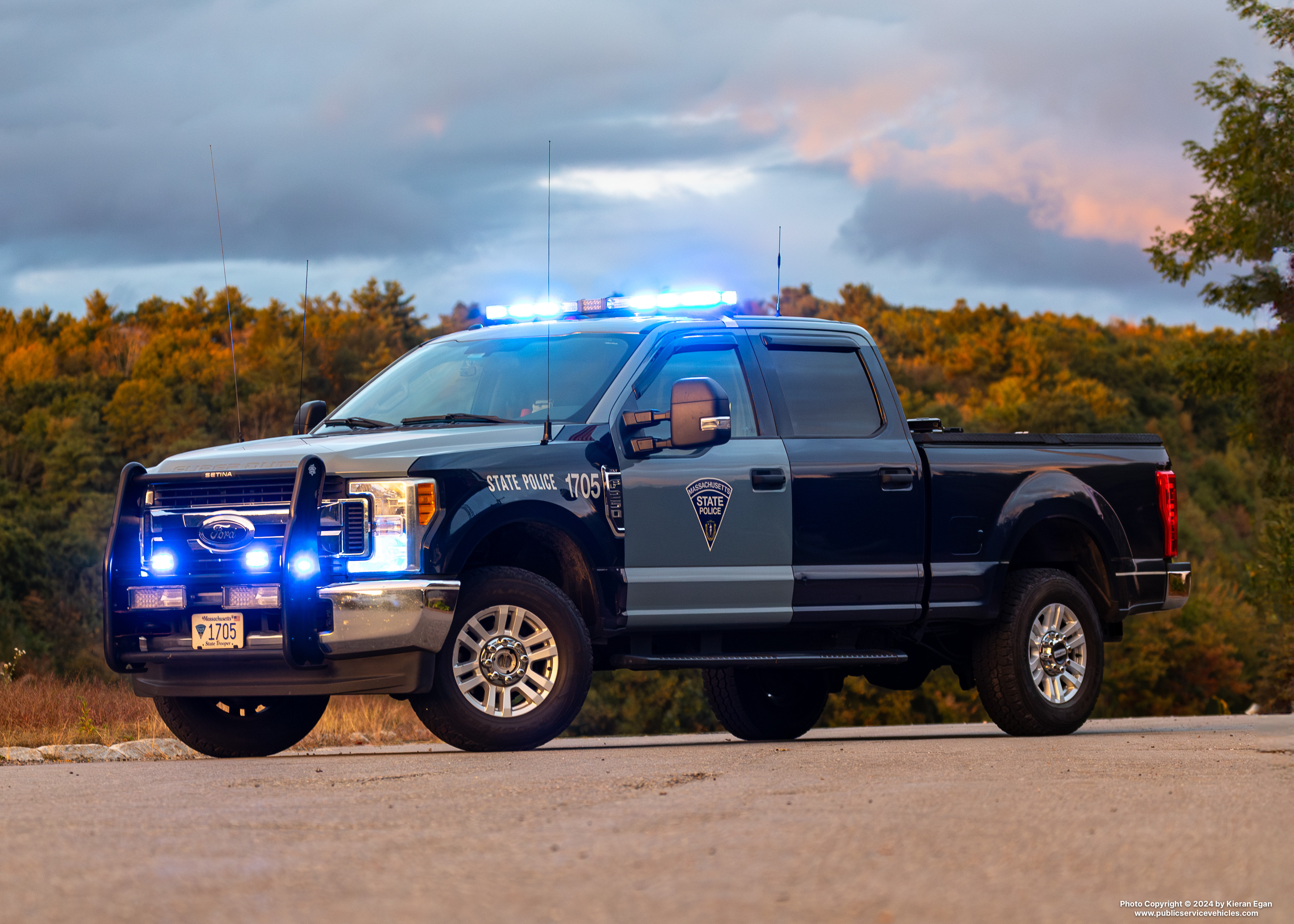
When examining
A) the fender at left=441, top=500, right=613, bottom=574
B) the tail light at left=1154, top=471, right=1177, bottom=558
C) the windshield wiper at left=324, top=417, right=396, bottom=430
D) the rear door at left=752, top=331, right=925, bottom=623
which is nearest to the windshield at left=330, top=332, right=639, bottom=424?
the windshield wiper at left=324, top=417, right=396, bottom=430

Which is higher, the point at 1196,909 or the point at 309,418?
the point at 309,418

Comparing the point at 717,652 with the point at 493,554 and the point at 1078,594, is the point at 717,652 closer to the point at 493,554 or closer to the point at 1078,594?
the point at 493,554

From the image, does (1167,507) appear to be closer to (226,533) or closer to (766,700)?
(766,700)

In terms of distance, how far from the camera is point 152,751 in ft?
37.3

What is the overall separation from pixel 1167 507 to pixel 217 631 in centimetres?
664

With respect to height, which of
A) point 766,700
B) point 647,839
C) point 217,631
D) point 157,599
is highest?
point 157,599

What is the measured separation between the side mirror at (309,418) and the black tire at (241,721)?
164 cm

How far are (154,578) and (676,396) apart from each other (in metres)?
2.93

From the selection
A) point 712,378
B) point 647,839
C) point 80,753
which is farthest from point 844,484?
point 647,839

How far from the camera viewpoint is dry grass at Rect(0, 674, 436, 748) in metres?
12.3

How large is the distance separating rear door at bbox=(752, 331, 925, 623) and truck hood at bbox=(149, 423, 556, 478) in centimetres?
162

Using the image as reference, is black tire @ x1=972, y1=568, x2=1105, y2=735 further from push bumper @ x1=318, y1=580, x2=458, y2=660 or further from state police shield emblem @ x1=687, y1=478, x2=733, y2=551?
push bumper @ x1=318, y1=580, x2=458, y2=660

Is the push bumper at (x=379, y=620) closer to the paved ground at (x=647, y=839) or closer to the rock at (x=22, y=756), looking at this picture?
the paved ground at (x=647, y=839)

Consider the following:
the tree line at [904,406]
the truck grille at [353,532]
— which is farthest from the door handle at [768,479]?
the tree line at [904,406]
